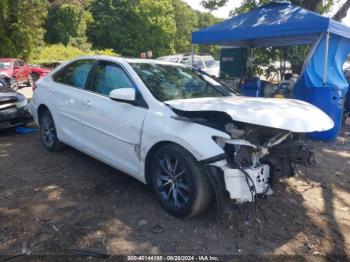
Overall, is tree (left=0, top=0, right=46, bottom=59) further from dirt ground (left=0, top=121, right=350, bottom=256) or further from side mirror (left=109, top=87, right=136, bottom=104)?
side mirror (left=109, top=87, right=136, bottom=104)

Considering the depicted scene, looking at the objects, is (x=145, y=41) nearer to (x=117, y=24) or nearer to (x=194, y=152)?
(x=117, y=24)

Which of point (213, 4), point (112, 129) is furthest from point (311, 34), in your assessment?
point (213, 4)

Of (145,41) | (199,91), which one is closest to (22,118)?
(199,91)

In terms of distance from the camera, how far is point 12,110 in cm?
681

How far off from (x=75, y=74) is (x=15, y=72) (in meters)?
12.8

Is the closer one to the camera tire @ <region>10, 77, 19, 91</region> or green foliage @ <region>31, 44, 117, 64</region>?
tire @ <region>10, 77, 19, 91</region>

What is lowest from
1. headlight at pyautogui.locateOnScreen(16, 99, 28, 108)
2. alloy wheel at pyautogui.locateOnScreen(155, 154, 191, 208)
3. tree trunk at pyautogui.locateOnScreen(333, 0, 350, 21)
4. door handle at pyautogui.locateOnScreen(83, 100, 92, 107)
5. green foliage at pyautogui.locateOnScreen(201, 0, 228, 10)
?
alloy wheel at pyautogui.locateOnScreen(155, 154, 191, 208)

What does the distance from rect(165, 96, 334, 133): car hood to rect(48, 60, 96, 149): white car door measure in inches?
62.4

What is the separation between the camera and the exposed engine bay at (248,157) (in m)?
3.20

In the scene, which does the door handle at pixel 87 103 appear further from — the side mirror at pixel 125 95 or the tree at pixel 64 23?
the tree at pixel 64 23

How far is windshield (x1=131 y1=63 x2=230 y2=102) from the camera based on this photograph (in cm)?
409

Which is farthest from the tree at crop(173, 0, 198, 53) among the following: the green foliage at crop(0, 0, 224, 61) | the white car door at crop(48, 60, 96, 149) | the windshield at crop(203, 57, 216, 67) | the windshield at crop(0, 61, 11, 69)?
the white car door at crop(48, 60, 96, 149)

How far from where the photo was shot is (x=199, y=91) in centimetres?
445

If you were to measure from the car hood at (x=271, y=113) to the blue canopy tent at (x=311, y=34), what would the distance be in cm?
345
